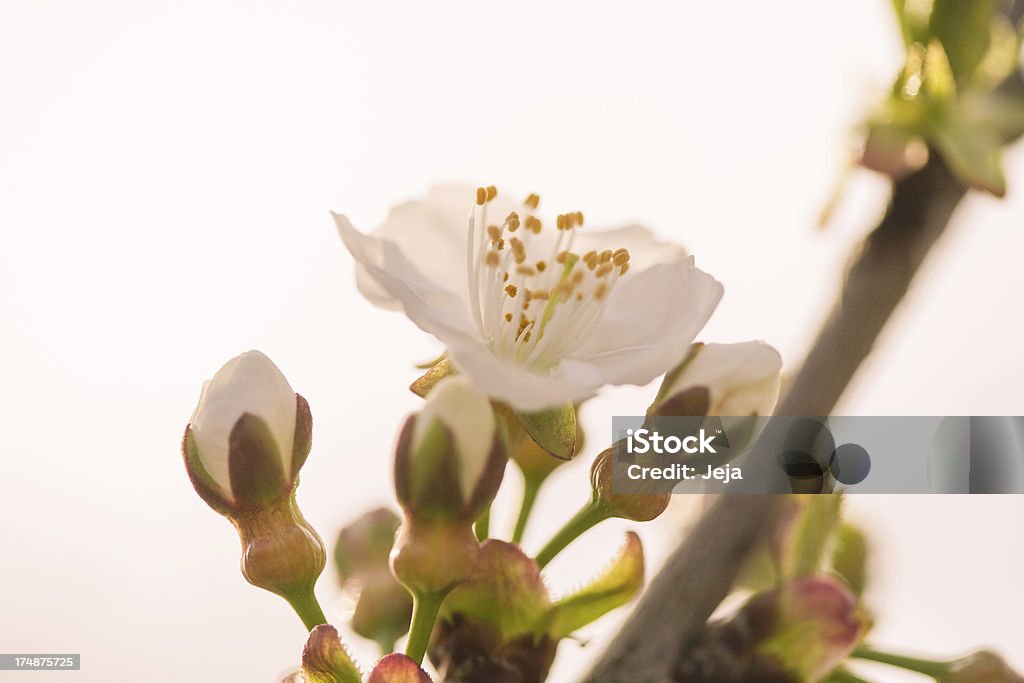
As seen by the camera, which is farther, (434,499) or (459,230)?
(459,230)

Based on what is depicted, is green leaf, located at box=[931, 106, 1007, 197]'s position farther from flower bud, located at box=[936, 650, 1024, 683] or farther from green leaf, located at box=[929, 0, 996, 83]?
flower bud, located at box=[936, 650, 1024, 683]

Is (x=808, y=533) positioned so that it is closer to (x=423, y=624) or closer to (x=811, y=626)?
(x=811, y=626)

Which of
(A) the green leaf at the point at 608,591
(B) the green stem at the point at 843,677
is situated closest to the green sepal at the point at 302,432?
(A) the green leaf at the point at 608,591

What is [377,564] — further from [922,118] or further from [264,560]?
[922,118]

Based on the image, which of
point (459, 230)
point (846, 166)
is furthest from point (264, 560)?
point (846, 166)

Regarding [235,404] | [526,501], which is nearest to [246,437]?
[235,404]

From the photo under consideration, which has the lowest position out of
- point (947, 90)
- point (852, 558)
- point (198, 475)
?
point (852, 558)

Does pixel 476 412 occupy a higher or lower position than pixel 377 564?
higher
